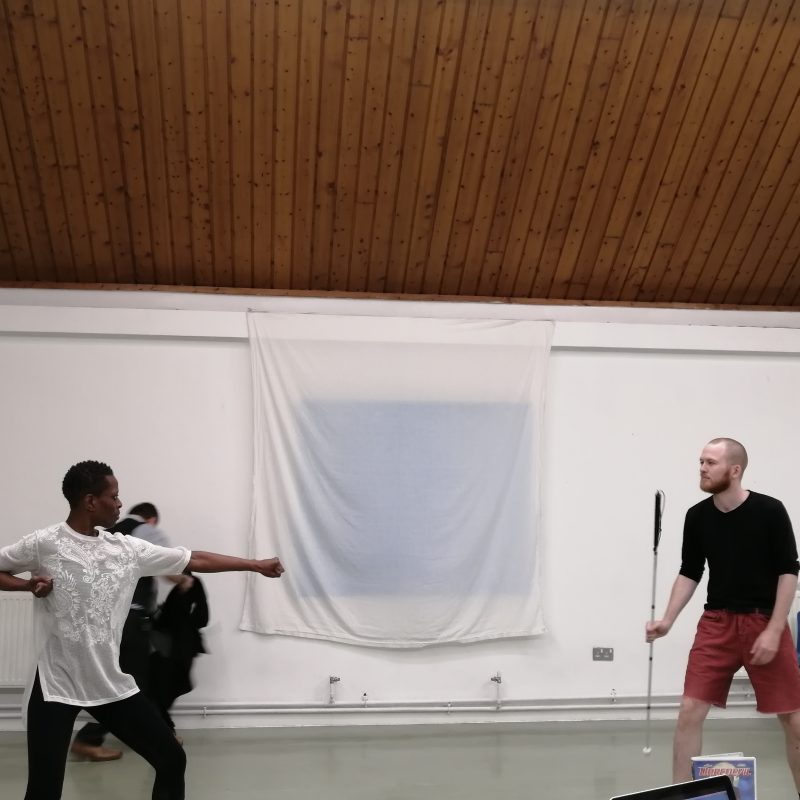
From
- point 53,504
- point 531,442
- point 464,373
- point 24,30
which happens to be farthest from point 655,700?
point 24,30

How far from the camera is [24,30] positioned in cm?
483

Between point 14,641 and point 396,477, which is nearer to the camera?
point 14,641

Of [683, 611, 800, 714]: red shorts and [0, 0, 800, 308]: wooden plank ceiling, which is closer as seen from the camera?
[683, 611, 800, 714]: red shorts

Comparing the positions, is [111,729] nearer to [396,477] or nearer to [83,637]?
[83,637]

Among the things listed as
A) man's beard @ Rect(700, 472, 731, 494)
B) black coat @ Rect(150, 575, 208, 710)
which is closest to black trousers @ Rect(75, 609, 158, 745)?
black coat @ Rect(150, 575, 208, 710)

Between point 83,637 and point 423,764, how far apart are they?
270 cm

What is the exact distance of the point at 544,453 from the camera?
6180 millimetres

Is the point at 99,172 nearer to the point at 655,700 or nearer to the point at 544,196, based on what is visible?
the point at 544,196

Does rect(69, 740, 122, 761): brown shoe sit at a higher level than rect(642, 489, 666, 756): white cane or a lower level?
lower

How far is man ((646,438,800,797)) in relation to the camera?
343 centimetres

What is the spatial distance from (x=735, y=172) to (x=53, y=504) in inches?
180

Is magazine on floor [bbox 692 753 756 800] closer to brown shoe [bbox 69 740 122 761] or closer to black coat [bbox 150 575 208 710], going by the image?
black coat [bbox 150 575 208 710]

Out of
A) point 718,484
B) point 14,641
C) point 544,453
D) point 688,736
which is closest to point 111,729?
point 688,736

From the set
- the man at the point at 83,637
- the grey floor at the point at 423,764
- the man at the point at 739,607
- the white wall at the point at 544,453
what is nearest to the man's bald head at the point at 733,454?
the man at the point at 739,607
